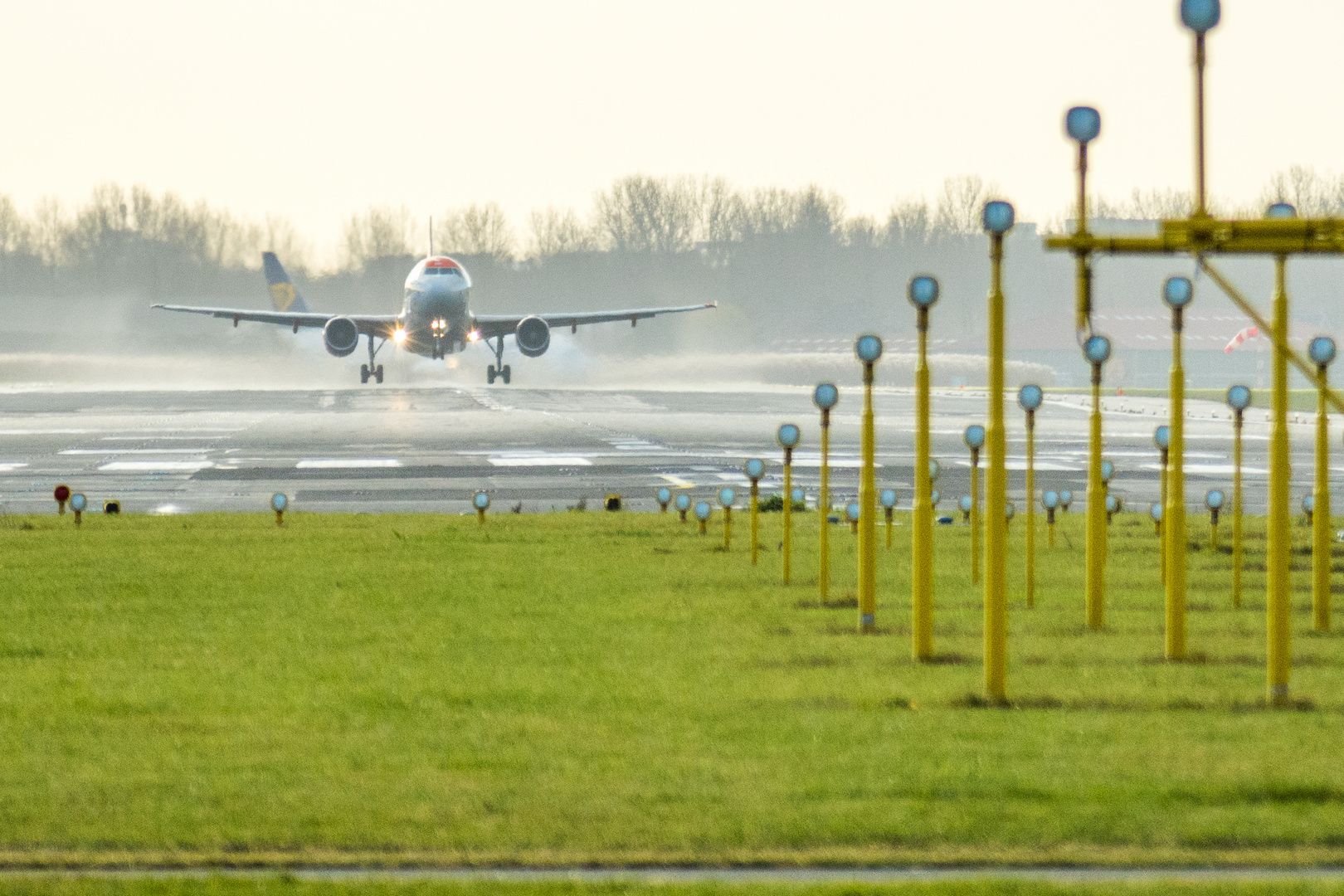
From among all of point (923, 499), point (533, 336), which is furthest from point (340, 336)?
point (923, 499)

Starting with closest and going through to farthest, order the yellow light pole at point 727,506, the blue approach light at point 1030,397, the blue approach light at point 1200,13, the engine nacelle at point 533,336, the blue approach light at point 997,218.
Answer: the blue approach light at point 997,218 < the blue approach light at point 1200,13 < the blue approach light at point 1030,397 < the yellow light pole at point 727,506 < the engine nacelle at point 533,336

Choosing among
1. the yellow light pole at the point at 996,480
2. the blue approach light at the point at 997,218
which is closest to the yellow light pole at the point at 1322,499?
the yellow light pole at the point at 996,480

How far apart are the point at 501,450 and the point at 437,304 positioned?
24.2m

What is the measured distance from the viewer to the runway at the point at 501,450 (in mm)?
28625

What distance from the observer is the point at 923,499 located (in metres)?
10.2

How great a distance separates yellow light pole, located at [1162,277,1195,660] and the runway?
15.3m

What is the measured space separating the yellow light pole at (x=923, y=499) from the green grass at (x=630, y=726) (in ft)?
0.82

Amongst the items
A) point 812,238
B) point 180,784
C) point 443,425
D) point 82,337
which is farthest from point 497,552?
point 812,238

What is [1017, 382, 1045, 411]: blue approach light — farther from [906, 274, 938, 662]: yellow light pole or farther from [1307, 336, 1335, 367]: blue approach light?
[906, 274, 938, 662]: yellow light pole

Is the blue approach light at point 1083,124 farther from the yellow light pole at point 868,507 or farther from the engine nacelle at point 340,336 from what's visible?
the engine nacelle at point 340,336

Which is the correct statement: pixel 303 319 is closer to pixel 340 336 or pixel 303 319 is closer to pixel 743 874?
pixel 340 336

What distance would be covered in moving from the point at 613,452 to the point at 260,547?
20823 mm

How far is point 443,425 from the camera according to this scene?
162 feet

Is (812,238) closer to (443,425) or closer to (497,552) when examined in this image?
(443,425)
